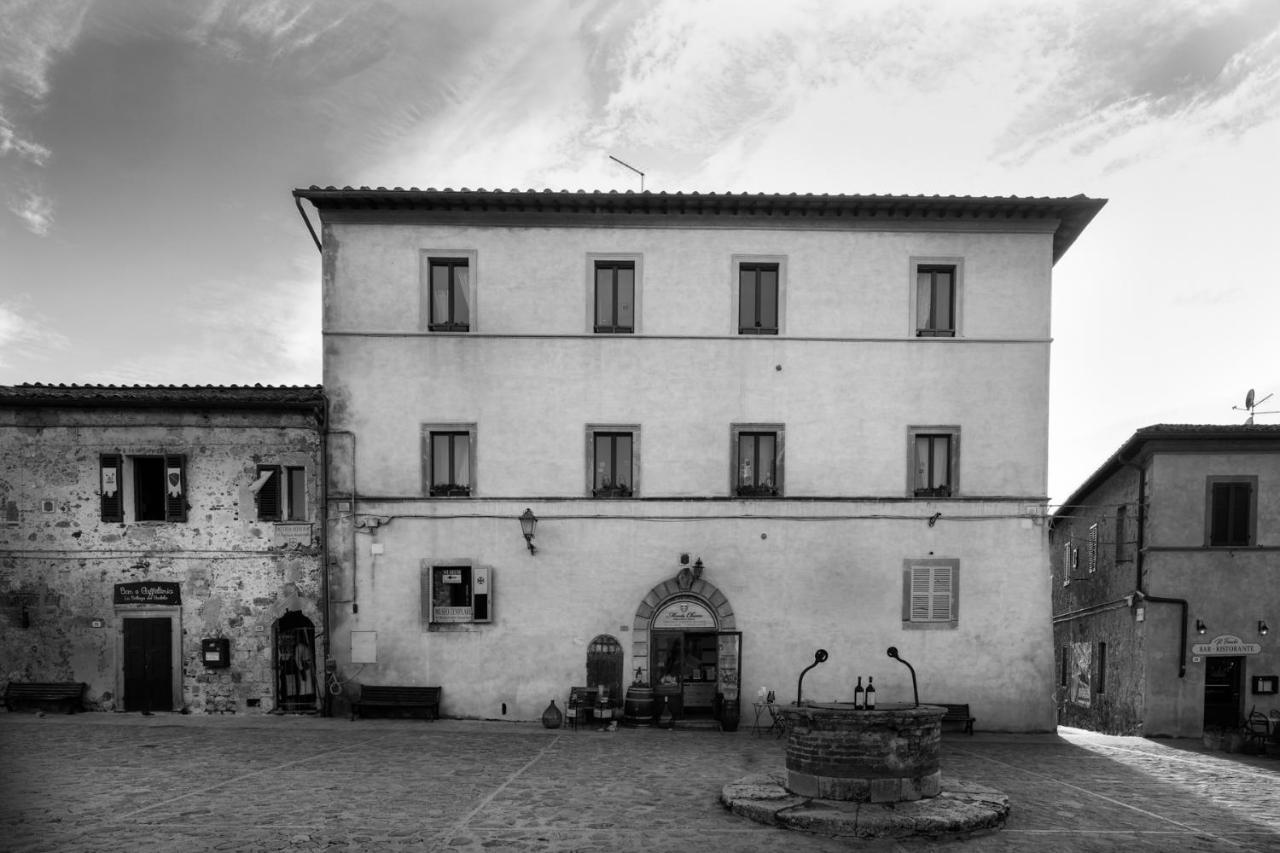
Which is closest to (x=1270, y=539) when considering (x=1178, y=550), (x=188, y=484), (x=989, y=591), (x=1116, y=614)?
(x=1178, y=550)

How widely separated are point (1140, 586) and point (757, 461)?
907cm

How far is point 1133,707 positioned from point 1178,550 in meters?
3.71

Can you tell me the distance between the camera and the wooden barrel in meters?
16.5

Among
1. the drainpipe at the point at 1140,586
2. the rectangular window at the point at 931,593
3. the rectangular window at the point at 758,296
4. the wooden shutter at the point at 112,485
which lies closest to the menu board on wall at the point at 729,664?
the rectangular window at the point at 931,593

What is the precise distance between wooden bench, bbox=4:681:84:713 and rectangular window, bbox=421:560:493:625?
7397mm

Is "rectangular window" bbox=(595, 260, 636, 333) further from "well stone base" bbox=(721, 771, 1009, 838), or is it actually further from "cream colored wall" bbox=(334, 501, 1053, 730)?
"well stone base" bbox=(721, 771, 1009, 838)

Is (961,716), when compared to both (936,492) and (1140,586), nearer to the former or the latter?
(936,492)

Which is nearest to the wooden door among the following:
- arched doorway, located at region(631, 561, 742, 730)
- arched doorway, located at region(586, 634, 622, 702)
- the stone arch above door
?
arched doorway, located at region(631, 561, 742, 730)

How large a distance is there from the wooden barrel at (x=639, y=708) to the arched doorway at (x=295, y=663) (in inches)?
268

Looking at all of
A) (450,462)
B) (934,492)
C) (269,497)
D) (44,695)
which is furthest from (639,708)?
(44,695)

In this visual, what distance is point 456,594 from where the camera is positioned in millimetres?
17234

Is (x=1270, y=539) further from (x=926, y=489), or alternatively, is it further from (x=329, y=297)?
(x=329, y=297)

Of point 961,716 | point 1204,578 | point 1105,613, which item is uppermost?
point 1204,578

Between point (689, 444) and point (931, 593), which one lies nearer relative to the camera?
point (931, 593)
